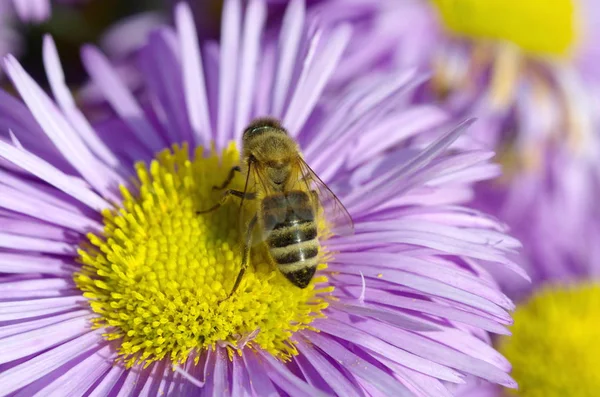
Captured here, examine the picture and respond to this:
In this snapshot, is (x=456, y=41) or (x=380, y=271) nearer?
(x=380, y=271)

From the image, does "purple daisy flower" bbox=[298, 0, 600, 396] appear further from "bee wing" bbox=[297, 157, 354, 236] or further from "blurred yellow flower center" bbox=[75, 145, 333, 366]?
"blurred yellow flower center" bbox=[75, 145, 333, 366]

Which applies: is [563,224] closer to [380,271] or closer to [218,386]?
[380,271]

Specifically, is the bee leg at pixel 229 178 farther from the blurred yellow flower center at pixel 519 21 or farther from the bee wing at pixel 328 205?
the blurred yellow flower center at pixel 519 21

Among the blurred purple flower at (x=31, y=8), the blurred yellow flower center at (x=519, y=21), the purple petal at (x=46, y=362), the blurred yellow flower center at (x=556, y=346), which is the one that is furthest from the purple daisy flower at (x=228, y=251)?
the blurred yellow flower center at (x=519, y=21)

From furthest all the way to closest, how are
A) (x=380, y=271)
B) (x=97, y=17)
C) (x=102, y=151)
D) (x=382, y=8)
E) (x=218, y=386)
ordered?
1. (x=97, y=17)
2. (x=382, y=8)
3. (x=102, y=151)
4. (x=380, y=271)
5. (x=218, y=386)

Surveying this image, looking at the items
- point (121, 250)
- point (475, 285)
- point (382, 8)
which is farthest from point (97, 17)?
point (475, 285)

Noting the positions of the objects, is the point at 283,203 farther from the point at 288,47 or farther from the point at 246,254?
the point at 288,47

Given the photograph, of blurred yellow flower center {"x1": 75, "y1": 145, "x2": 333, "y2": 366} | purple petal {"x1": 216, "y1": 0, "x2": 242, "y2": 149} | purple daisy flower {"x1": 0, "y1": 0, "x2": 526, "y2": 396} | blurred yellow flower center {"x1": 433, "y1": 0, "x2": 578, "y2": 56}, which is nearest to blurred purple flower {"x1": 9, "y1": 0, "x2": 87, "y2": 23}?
purple daisy flower {"x1": 0, "y1": 0, "x2": 526, "y2": 396}
